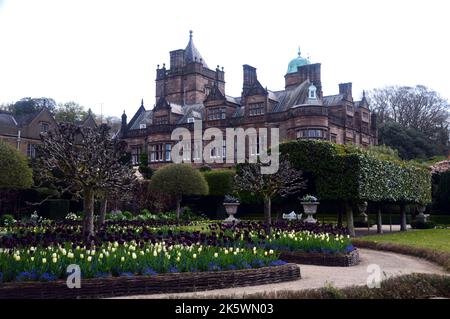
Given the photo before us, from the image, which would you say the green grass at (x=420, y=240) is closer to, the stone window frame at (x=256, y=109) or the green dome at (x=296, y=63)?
the stone window frame at (x=256, y=109)

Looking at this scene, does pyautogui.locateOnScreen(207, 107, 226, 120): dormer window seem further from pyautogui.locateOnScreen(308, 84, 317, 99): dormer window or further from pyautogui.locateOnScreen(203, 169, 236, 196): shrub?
pyautogui.locateOnScreen(203, 169, 236, 196): shrub

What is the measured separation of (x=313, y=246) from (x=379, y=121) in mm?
54762

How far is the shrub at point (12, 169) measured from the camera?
24.7 metres

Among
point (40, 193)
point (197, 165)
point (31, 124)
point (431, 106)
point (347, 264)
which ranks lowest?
point (347, 264)

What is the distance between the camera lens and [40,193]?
29.8 metres

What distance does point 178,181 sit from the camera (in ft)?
94.2

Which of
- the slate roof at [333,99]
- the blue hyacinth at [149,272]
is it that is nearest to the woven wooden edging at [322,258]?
the blue hyacinth at [149,272]

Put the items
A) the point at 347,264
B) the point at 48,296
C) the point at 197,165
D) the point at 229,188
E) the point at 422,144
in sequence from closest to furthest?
the point at 48,296 < the point at 347,264 < the point at 229,188 < the point at 197,165 < the point at 422,144

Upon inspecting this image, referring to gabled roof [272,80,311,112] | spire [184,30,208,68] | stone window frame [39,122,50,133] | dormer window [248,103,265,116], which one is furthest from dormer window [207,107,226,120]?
stone window frame [39,122,50,133]

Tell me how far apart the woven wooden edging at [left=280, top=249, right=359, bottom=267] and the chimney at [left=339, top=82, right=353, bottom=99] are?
121ft
